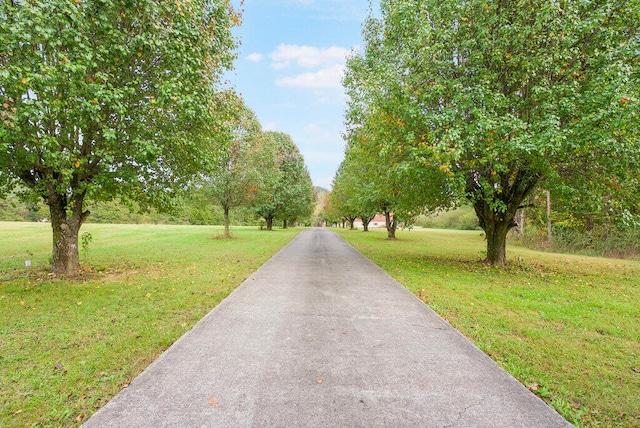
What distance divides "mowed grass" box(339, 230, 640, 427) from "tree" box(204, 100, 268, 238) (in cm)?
1518

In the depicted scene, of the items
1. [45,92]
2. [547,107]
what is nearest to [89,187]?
[45,92]

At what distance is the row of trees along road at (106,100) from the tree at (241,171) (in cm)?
1209

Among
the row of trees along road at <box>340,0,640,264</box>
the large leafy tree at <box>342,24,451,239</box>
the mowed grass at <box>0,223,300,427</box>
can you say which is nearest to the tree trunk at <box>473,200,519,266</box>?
the row of trees along road at <box>340,0,640,264</box>

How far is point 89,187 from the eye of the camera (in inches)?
286

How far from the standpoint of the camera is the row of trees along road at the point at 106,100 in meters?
5.68

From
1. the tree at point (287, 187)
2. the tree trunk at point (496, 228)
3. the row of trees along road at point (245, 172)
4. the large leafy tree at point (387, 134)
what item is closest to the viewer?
the large leafy tree at point (387, 134)

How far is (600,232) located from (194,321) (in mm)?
27041

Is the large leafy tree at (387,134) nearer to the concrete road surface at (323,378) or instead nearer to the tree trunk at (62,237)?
the concrete road surface at (323,378)

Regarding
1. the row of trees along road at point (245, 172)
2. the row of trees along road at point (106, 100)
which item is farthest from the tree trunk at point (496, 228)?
the row of trees along road at point (245, 172)

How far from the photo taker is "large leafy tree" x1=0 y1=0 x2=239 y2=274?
5673mm

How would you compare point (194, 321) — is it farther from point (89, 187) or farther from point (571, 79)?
point (571, 79)

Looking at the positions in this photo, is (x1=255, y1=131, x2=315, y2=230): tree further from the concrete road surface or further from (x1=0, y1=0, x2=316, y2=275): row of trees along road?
the concrete road surface

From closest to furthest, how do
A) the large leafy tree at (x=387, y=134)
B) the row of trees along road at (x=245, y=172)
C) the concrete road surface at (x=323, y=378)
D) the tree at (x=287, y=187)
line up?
1. the concrete road surface at (x=323, y=378)
2. the large leafy tree at (x=387, y=134)
3. the row of trees along road at (x=245, y=172)
4. the tree at (x=287, y=187)

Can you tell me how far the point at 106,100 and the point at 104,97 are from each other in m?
0.17
